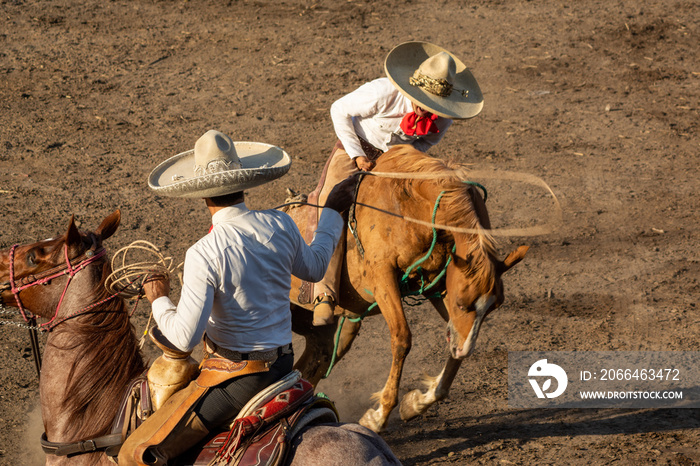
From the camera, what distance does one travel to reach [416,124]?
5.46 m

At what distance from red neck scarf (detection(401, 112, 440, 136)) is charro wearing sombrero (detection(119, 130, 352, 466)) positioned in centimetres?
208

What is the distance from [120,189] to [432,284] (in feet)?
16.9

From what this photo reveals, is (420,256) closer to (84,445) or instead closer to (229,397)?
(229,397)

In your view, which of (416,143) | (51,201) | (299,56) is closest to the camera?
(416,143)

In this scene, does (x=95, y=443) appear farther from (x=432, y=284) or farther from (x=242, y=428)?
(x=432, y=284)

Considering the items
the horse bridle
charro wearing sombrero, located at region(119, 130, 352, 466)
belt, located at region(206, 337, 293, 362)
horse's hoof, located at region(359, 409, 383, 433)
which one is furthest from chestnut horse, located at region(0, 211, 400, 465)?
horse's hoof, located at region(359, 409, 383, 433)

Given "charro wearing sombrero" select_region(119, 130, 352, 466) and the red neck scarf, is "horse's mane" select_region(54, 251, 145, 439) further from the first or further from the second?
the red neck scarf

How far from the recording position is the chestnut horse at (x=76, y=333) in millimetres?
3789

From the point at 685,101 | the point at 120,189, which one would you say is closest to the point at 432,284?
the point at 120,189

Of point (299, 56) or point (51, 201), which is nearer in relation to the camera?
point (51, 201)

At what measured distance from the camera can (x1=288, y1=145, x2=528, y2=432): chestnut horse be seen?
4914 millimetres

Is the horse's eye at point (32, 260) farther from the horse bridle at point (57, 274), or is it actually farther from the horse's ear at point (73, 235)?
the horse's ear at point (73, 235)

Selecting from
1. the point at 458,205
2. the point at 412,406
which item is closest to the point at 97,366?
the point at 458,205

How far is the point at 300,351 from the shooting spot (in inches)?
265
